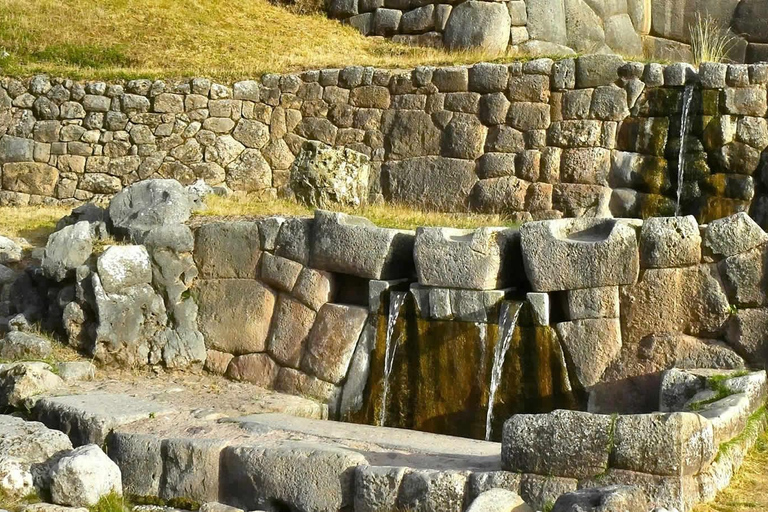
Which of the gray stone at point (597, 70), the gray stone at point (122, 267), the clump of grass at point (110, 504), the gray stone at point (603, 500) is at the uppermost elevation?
the gray stone at point (597, 70)

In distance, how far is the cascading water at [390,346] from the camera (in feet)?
35.2

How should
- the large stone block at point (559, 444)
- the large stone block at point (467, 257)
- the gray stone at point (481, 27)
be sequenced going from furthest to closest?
the gray stone at point (481, 27) → the large stone block at point (467, 257) → the large stone block at point (559, 444)

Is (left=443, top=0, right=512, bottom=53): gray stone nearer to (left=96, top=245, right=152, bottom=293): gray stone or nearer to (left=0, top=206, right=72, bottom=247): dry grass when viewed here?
(left=0, top=206, right=72, bottom=247): dry grass

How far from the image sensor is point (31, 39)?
19.2 m

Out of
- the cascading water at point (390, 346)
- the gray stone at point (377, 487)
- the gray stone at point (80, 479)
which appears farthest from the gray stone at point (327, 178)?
the gray stone at point (377, 487)

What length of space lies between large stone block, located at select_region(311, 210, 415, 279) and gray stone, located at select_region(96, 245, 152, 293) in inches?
69.9

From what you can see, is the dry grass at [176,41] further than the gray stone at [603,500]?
Yes

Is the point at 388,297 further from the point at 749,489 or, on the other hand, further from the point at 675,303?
the point at 749,489

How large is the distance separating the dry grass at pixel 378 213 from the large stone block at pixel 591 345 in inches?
108

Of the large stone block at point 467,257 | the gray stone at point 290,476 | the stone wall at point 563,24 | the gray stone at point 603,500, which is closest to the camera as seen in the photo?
the gray stone at point 603,500

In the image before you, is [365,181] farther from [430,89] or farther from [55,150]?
[55,150]

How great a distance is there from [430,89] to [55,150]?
5547 millimetres

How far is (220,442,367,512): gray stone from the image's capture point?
8.23m

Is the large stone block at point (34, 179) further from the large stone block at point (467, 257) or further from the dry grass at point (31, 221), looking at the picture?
the large stone block at point (467, 257)
